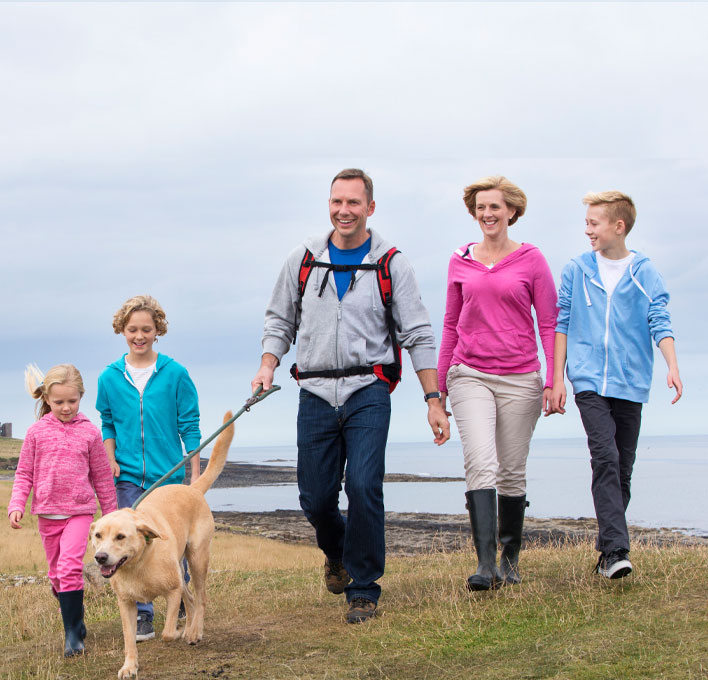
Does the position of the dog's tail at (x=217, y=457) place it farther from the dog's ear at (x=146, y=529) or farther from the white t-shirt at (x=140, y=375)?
the dog's ear at (x=146, y=529)

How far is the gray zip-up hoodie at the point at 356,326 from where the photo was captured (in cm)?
571

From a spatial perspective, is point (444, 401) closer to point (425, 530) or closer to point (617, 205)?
point (617, 205)

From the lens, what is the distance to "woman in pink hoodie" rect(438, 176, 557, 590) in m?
6.02

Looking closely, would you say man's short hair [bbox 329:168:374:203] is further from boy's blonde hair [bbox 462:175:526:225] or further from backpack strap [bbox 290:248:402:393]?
boy's blonde hair [bbox 462:175:526:225]

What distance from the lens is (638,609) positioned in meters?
5.26

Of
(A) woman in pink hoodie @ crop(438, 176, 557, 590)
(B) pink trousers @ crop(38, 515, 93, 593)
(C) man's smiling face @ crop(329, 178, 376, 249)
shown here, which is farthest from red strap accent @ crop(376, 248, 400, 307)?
(B) pink trousers @ crop(38, 515, 93, 593)

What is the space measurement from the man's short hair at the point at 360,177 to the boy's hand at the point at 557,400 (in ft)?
6.41

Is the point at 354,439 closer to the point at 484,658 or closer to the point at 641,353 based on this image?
the point at 484,658

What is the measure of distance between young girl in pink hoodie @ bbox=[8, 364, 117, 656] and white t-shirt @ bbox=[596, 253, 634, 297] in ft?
12.8

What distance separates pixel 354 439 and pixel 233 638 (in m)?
1.57

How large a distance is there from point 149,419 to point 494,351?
2681mm

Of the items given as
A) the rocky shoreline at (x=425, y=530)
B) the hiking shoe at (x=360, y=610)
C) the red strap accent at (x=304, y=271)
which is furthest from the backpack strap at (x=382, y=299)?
the rocky shoreline at (x=425, y=530)

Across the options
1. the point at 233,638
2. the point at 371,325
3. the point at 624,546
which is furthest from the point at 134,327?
the point at 624,546

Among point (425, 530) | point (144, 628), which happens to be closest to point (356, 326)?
point (144, 628)
